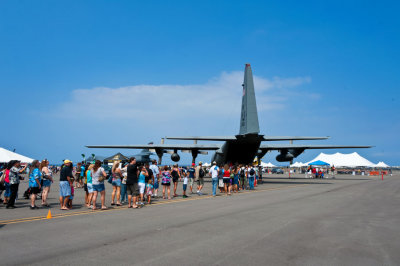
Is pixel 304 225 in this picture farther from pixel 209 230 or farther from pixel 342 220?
pixel 209 230

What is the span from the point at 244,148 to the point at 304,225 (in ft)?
64.1

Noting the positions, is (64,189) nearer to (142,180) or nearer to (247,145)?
(142,180)

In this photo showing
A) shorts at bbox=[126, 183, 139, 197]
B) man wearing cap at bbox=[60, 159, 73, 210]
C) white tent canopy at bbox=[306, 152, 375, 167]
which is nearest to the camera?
man wearing cap at bbox=[60, 159, 73, 210]

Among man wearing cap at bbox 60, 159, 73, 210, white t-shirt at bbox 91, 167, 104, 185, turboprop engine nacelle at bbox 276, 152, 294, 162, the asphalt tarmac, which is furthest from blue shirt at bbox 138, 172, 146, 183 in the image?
turboprop engine nacelle at bbox 276, 152, 294, 162

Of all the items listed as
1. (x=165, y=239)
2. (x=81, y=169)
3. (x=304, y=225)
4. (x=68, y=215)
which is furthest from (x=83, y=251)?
(x=81, y=169)

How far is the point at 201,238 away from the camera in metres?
6.64

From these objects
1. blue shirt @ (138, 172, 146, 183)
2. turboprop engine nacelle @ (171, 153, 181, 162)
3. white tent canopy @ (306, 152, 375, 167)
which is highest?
white tent canopy @ (306, 152, 375, 167)

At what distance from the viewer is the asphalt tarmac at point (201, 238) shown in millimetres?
5195

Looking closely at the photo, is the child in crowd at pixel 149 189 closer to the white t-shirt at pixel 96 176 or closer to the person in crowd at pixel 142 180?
the person in crowd at pixel 142 180

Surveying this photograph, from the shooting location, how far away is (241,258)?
5.21m

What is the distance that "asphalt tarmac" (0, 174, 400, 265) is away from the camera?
5.20 m

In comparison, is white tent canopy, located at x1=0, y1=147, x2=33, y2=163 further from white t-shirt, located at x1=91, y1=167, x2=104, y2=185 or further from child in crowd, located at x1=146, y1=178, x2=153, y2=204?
white t-shirt, located at x1=91, y1=167, x2=104, y2=185

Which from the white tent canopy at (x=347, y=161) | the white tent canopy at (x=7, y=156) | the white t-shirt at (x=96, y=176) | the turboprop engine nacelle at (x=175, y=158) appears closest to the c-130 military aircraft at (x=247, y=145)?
the turboprop engine nacelle at (x=175, y=158)

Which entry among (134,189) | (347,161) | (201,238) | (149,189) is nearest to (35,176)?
(134,189)
